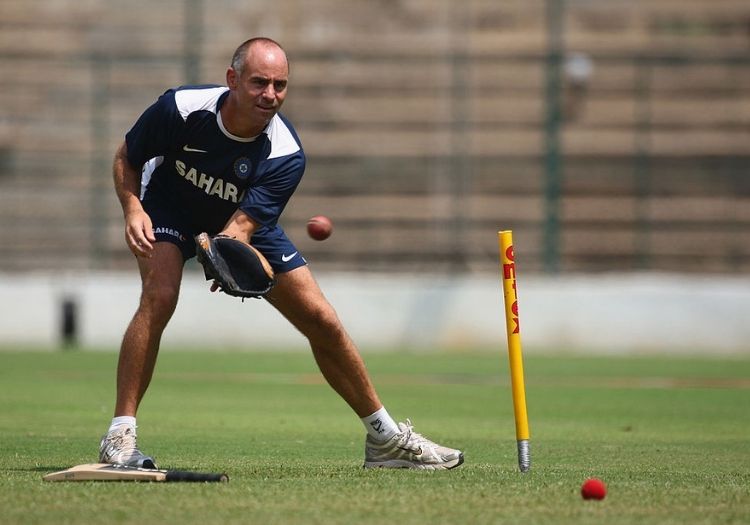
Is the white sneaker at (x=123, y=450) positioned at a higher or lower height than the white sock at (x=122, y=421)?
lower

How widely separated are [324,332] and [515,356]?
1.00 m

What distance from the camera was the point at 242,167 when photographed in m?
7.10

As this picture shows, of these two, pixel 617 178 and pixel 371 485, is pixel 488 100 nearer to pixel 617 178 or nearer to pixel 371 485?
pixel 617 178

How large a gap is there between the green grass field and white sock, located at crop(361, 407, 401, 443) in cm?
26

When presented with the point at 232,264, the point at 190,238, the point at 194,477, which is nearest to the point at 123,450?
the point at 194,477

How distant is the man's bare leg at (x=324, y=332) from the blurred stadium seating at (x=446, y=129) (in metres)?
13.9

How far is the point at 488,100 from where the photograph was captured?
75.3 ft

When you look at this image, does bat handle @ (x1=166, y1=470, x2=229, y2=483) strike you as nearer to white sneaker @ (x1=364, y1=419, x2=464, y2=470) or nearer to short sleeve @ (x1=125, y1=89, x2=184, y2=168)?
white sneaker @ (x1=364, y1=419, x2=464, y2=470)

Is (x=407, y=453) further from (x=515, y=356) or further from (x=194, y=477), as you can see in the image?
(x=194, y=477)

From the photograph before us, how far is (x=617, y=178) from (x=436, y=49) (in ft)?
11.4

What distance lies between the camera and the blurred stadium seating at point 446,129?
2180 cm

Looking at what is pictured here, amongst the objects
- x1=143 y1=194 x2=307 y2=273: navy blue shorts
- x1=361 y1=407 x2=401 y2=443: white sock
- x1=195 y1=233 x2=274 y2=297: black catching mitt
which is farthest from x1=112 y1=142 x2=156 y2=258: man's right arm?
x1=361 y1=407 x2=401 y2=443: white sock

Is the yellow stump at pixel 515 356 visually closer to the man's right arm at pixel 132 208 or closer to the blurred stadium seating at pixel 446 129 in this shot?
the man's right arm at pixel 132 208

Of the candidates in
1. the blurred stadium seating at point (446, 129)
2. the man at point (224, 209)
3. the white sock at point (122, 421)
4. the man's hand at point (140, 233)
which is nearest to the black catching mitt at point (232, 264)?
the man at point (224, 209)
